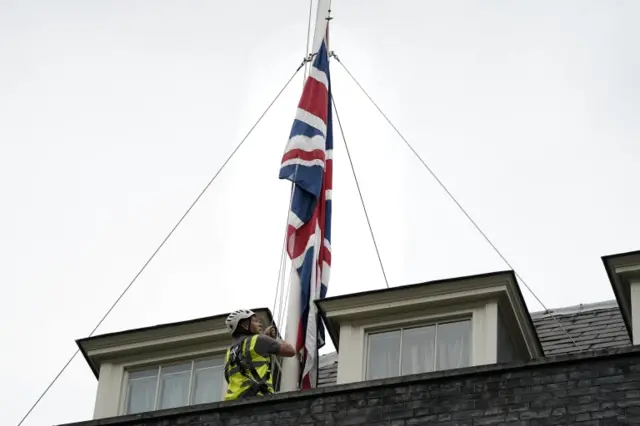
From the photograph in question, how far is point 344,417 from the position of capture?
69.8 ft

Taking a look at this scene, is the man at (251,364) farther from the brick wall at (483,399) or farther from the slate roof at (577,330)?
the slate roof at (577,330)

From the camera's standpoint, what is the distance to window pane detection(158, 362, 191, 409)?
24.2 m

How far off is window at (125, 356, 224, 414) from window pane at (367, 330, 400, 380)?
77.0 inches

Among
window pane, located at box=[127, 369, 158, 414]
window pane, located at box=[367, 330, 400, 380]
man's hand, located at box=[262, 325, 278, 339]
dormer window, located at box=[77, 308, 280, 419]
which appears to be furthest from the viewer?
window pane, located at box=[127, 369, 158, 414]

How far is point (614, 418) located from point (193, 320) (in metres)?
6.19

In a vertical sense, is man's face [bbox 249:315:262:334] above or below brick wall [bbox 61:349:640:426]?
above

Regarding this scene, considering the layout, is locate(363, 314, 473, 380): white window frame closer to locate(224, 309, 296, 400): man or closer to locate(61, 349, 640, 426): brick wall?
locate(224, 309, 296, 400): man

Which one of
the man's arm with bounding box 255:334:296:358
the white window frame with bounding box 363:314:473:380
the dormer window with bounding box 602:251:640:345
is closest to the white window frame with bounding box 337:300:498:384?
the white window frame with bounding box 363:314:473:380

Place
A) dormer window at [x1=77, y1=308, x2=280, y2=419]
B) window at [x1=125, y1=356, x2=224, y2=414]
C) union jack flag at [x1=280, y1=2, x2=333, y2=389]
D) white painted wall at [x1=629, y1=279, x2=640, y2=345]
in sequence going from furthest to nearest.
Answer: union jack flag at [x1=280, y1=2, x2=333, y2=389] → dormer window at [x1=77, y1=308, x2=280, y2=419] → window at [x1=125, y1=356, x2=224, y2=414] → white painted wall at [x1=629, y1=279, x2=640, y2=345]

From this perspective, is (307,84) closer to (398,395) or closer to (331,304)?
(331,304)

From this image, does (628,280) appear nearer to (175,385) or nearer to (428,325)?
(428,325)

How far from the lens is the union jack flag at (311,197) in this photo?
24625 millimetres


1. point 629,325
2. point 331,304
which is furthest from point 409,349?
point 629,325

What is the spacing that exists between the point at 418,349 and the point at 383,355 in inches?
17.1
